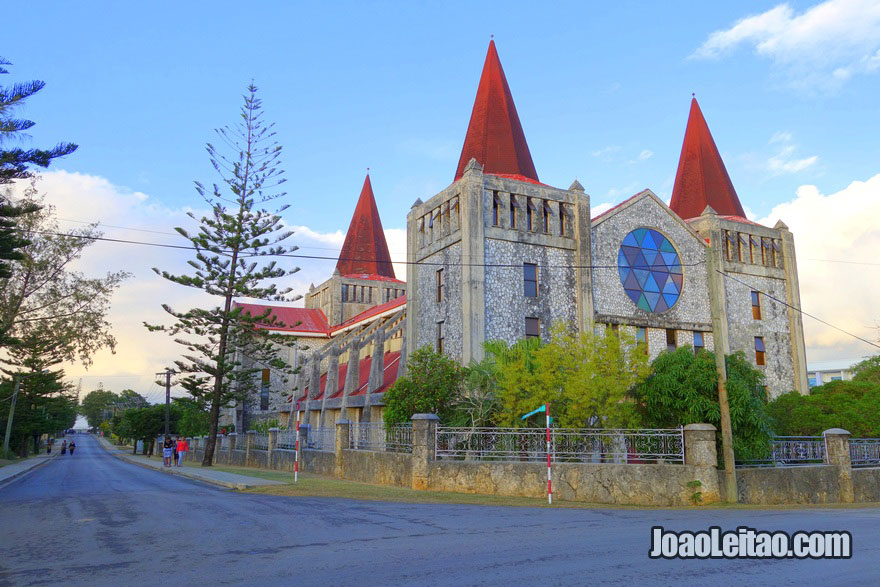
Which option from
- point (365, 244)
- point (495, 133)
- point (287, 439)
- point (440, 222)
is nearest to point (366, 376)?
point (287, 439)

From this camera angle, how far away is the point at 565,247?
27609mm

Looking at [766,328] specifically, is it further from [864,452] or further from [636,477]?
[636,477]

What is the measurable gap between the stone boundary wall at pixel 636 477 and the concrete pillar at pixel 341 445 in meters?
1.29

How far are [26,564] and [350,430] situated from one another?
1644 centimetres

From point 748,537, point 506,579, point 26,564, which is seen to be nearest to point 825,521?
point 748,537

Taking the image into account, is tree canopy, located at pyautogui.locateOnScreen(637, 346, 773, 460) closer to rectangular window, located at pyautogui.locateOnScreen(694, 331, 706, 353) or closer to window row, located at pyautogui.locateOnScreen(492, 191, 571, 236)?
window row, located at pyautogui.locateOnScreen(492, 191, 571, 236)

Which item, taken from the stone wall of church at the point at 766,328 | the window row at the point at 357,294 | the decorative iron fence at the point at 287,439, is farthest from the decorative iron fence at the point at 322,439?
the window row at the point at 357,294

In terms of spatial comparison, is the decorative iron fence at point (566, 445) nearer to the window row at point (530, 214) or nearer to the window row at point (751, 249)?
the window row at point (530, 214)

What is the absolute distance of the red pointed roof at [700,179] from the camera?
111 feet

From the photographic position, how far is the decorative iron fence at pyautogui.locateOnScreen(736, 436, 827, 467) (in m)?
18.0

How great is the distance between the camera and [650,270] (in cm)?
2964

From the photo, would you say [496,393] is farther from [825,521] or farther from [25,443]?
[25,443]

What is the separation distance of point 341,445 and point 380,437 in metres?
2.49

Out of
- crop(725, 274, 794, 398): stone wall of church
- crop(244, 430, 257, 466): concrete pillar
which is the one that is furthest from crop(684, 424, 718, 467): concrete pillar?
crop(244, 430, 257, 466): concrete pillar
